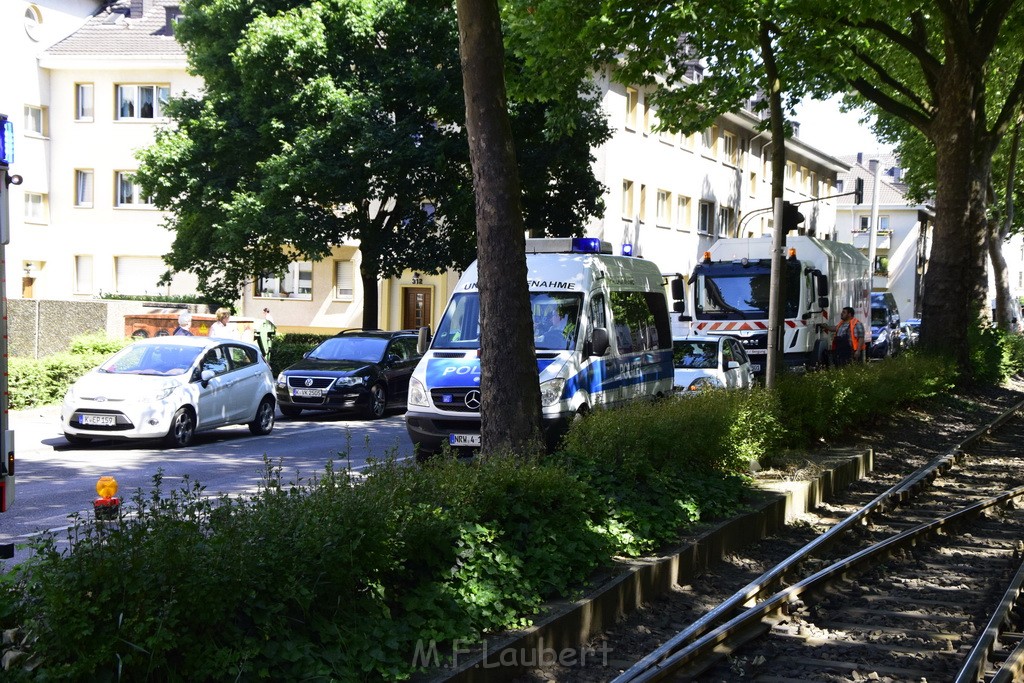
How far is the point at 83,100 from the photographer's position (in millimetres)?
44625

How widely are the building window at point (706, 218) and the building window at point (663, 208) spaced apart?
381 cm

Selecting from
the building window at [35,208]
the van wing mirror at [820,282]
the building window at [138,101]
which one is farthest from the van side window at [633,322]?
the building window at [35,208]

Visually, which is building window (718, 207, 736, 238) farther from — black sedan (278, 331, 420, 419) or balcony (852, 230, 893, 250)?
balcony (852, 230, 893, 250)

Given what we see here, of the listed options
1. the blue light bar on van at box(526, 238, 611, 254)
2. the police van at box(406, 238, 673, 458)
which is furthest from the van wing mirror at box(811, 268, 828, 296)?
the blue light bar on van at box(526, 238, 611, 254)

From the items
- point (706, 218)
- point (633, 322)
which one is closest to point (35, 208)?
point (706, 218)

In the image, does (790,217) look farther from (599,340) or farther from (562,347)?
(562,347)

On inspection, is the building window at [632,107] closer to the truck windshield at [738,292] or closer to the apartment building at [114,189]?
the apartment building at [114,189]

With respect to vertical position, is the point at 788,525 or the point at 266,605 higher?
the point at 266,605

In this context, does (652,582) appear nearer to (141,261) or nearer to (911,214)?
(141,261)

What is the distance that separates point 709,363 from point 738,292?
24.6 feet

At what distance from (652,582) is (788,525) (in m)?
3.73

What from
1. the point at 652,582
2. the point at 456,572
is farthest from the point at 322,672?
the point at 652,582

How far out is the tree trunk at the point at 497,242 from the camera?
31.5 ft

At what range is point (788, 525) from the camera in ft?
37.4
